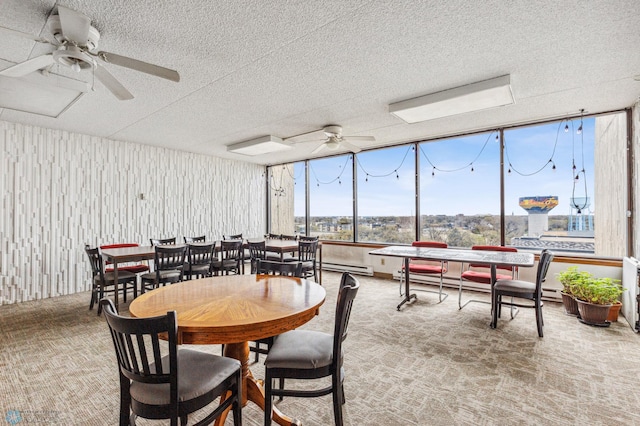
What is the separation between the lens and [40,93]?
140 inches

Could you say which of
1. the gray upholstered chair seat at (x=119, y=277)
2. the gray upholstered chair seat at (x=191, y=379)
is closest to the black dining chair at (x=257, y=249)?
the gray upholstered chair seat at (x=119, y=277)

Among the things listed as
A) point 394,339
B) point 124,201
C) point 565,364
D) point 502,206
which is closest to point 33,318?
point 124,201

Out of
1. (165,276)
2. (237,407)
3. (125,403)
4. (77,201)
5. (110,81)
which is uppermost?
(110,81)

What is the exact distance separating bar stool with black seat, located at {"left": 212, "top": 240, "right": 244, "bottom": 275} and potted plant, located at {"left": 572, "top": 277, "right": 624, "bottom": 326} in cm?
476

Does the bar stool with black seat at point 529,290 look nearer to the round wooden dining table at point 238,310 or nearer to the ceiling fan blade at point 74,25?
the round wooden dining table at point 238,310

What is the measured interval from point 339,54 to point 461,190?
399cm

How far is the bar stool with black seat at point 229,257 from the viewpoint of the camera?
5.09 meters

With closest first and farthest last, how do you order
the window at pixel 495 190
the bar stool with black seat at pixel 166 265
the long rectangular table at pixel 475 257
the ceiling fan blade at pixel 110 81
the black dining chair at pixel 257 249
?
1. the ceiling fan blade at pixel 110 81
2. the long rectangular table at pixel 475 257
3. the bar stool with black seat at pixel 166 265
4. the window at pixel 495 190
5. the black dining chair at pixel 257 249

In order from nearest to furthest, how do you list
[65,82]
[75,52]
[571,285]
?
[75,52], [65,82], [571,285]

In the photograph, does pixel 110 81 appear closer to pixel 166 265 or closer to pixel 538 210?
pixel 166 265

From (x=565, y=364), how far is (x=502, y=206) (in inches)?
119

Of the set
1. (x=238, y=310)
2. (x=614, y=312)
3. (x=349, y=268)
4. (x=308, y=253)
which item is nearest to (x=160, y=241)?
(x=308, y=253)

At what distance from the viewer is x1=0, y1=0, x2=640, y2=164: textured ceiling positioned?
2.19 m

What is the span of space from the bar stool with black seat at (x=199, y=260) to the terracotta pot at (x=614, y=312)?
5209 millimetres
